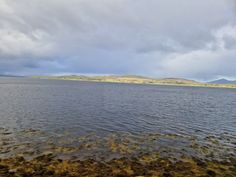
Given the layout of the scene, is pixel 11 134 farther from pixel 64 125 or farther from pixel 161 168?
pixel 161 168

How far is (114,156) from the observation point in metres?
18.7

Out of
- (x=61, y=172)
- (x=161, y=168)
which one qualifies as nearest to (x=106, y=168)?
(x=61, y=172)

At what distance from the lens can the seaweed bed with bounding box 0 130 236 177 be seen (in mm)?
15406

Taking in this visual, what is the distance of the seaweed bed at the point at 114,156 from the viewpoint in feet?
50.5

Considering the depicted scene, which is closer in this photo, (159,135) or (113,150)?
(113,150)

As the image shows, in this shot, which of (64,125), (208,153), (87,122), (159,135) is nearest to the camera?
(208,153)

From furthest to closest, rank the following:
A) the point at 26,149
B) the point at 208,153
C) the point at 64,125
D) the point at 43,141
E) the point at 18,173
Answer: the point at 64,125 < the point at 43,141 < the point at 208,153 < the point at 26,149 < the point at 18,173

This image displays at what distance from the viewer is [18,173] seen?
14.3 meters

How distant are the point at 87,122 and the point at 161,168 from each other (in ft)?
61.5

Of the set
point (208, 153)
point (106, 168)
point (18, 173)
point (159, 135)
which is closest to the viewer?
point (18, 173)

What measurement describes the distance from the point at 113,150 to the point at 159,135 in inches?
352

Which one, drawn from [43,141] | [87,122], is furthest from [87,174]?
[87,122]

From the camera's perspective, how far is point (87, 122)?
3300 cm

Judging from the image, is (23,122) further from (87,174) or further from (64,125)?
(87,174)
